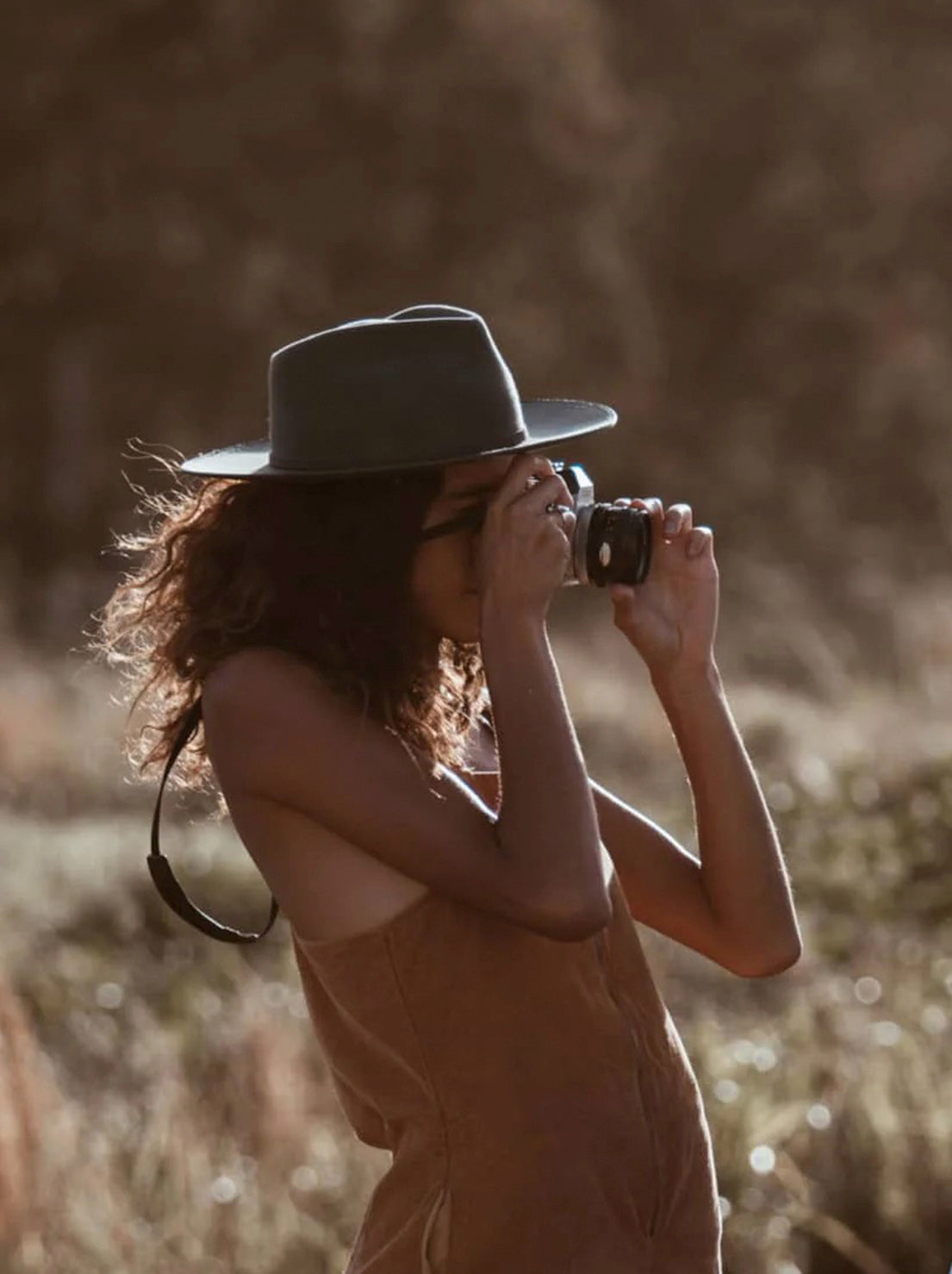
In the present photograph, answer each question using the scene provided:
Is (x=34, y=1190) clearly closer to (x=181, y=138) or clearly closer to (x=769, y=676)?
(x=769, y=676)

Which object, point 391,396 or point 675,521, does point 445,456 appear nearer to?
point 391,396

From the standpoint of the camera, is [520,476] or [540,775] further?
[520,476]

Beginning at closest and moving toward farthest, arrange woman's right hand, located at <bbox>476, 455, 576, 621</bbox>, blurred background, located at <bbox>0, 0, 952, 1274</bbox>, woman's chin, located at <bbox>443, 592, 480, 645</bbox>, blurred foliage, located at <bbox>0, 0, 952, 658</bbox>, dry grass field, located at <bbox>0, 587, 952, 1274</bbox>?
woman's right hand, located at <bbox>476, 455, 576, 621</bbox>
woman's chin, located at <bbox>443, 592, 480, 645</bbox>
dry grass field, located at <bbox>0, 587, 952, 1274</bbox>
blurred background, located at <bbox>0, 0, 952, 1274</bbox>
blurred foliage, located at <bbox>0, 0, 952, 658</bbox>

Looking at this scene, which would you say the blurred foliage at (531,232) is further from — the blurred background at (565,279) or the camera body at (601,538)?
the camera body at (601,538)

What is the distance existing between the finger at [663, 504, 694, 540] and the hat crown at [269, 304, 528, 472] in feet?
0.81

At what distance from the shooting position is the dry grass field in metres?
3.92

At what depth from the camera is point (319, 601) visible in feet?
7.21

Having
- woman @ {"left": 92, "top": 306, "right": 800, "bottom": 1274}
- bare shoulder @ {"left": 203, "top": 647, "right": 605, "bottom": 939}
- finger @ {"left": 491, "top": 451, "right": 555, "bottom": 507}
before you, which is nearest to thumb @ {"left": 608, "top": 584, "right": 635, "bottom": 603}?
woman @ {"left": 92, "top": 306, "right": 800, "bottom": 1274}

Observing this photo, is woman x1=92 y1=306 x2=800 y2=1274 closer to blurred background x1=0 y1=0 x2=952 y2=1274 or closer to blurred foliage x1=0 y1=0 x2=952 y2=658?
blurred background x1=0 y1=0 x2=952 y2=1274

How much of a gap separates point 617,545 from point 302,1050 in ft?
9.45

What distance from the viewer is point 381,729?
2.12 metres

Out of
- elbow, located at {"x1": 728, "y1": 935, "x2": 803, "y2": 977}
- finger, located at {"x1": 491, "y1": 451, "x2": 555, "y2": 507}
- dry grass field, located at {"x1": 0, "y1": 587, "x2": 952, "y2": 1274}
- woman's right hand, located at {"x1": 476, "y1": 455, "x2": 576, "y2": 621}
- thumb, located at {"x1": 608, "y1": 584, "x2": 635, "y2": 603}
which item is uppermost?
finger, located at {"x1": 491, "y1": 451, "x2": 555, "y2": 507}

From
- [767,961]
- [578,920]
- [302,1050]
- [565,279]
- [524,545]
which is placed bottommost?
[565,279]

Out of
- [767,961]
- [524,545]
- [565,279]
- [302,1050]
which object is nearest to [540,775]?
[524,545]
